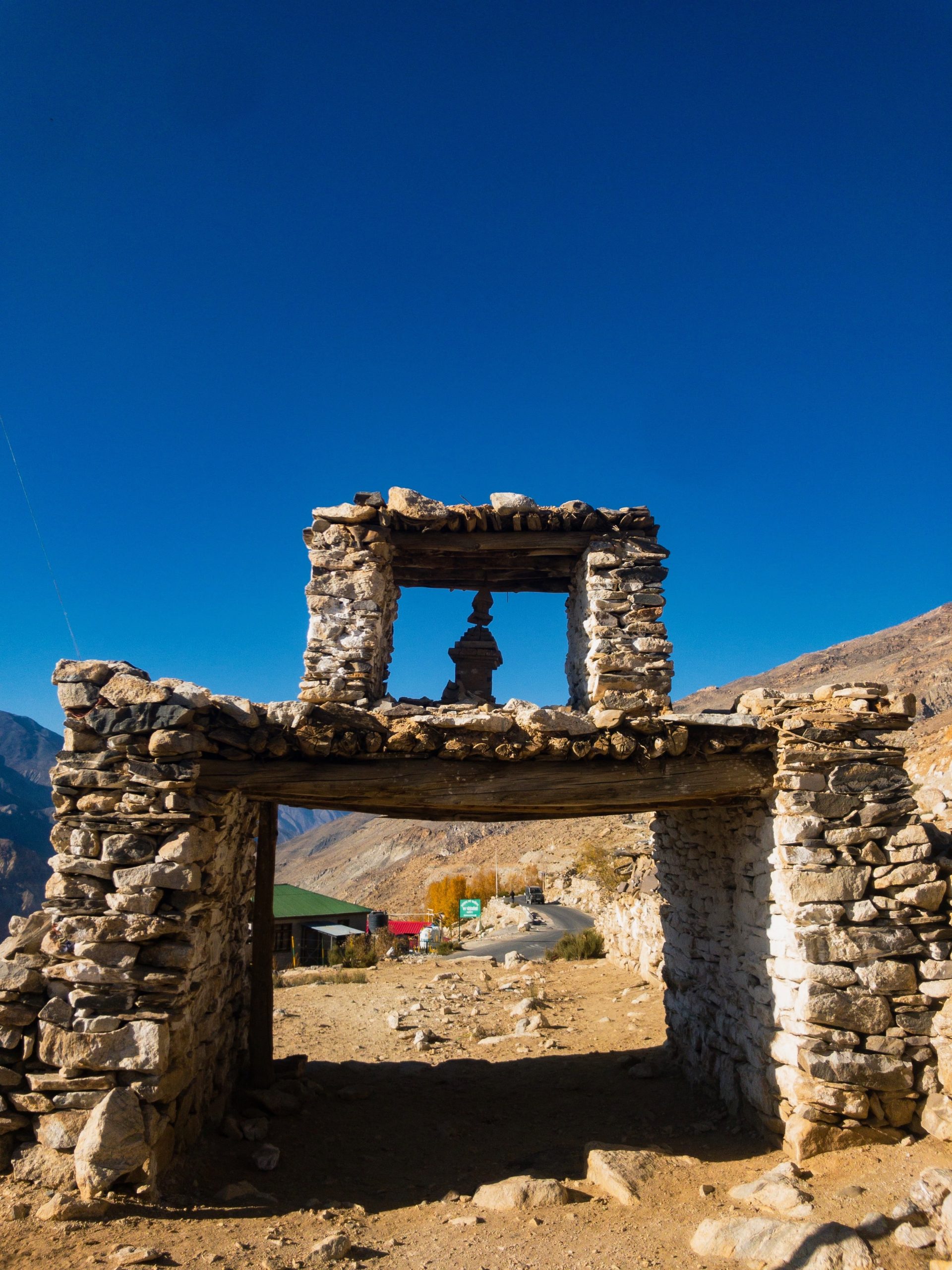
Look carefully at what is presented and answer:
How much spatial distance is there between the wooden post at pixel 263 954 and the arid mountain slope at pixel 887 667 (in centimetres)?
3395

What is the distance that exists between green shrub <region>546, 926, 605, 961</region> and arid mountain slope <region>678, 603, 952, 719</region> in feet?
81.1

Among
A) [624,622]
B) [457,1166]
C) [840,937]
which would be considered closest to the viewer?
[840,937]

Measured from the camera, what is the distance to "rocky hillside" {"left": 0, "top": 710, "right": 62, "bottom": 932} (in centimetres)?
5803

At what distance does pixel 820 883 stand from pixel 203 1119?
505 centimetres

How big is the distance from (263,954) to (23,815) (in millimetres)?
80220

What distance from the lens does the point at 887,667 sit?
161 ft

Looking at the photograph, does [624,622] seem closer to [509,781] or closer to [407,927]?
[509,781]

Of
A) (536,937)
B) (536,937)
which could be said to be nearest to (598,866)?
(536,937)

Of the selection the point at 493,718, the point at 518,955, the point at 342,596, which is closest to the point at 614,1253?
the point at 493,718

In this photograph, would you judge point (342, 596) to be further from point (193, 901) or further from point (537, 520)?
point (193, 901)

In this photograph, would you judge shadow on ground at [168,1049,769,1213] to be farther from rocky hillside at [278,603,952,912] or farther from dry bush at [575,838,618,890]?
dry bush at [575,838,618,890]

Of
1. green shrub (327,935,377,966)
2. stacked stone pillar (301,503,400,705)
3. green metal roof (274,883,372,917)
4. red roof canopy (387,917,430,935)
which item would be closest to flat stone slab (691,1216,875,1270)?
stacked stone pillar (301,503,400,705)

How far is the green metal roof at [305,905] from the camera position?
2230 cm

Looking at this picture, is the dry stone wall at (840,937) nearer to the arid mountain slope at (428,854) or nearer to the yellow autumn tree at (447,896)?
the arid mountain slope at (428,854)
